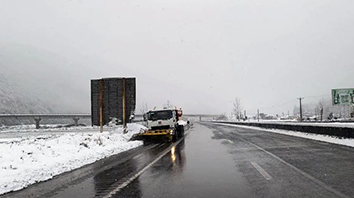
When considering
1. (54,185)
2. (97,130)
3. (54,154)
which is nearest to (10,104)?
(97,130)

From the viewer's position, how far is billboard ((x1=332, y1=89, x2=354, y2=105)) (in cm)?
4638

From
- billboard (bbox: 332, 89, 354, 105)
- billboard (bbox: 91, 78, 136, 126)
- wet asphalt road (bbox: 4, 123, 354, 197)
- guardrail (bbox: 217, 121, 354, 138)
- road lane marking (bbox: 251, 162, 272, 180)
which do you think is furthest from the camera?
billboard (bbox: 332, 89, 354, 105)

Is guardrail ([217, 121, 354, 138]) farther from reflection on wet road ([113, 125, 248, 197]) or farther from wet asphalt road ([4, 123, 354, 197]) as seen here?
reflection on wet road ([113, 125, 248, 197])

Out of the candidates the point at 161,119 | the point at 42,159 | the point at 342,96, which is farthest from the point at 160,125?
the point at 342,96

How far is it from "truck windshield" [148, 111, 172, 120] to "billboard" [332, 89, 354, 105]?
36534 millimetres

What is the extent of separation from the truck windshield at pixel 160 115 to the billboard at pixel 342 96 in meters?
36.5

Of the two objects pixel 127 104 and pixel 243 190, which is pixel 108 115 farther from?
pixel 243 190

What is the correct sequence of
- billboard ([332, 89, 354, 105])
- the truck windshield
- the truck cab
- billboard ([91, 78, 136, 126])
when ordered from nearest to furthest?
1. billboard ([91, 78, 136, 126])
2. the truck cab
3. the truck windshield
4. billboard ([332, 89, 354, 105])

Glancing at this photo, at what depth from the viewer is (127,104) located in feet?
70.1

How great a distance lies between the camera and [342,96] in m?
47.0

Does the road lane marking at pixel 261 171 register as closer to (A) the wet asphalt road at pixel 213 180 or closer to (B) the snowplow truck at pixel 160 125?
(A) the wet asphalt road at pixel 213 180

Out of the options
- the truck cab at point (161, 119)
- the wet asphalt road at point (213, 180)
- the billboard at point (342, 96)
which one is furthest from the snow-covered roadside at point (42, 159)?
the billboard at point (342, 96)

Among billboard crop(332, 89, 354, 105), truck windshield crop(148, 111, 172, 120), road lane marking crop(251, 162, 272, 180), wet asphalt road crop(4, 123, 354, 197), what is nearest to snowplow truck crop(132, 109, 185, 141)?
Answer: truck windshield crop(148, 111, 172, 120)

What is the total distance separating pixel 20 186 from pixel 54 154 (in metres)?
5.06
